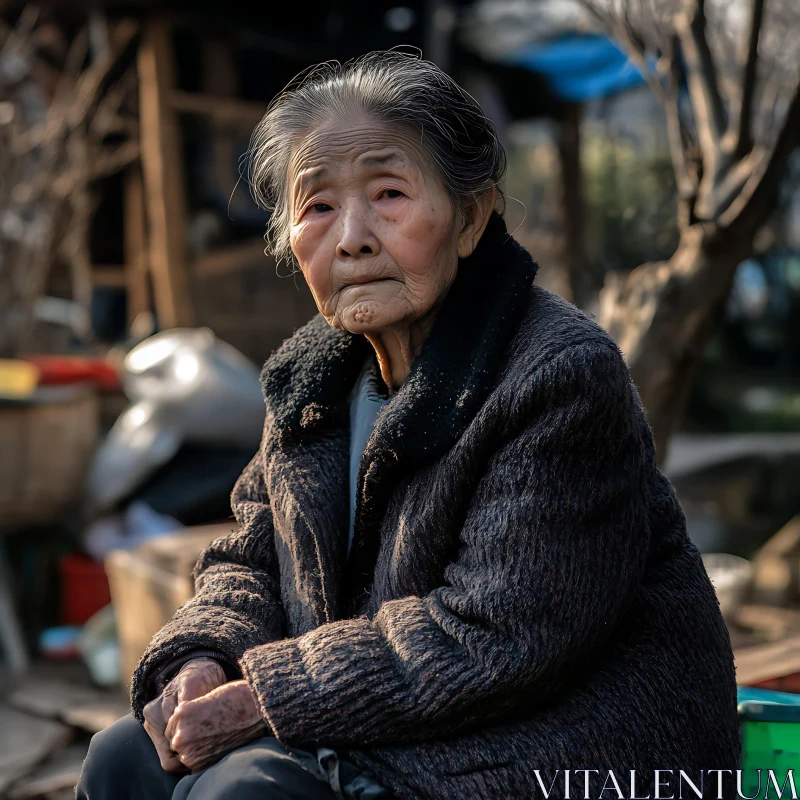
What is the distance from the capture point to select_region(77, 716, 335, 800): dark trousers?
58.0 inches

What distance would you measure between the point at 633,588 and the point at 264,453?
2.61ft

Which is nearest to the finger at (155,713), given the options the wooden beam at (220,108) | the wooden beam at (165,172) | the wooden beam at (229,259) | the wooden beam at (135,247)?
the wooden beam at (165,172)

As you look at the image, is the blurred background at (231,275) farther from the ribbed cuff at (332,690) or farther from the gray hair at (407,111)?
the ribbed cuff at (332,690)

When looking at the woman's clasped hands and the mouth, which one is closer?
the woman's clasped hands

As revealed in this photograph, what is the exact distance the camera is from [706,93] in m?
3.13

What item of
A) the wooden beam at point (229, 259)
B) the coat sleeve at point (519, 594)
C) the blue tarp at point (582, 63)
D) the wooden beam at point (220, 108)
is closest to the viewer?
the coat sleeve at point (519, 594)

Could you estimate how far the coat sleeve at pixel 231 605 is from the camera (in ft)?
5.69

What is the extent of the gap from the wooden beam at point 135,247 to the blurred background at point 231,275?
0.03 m

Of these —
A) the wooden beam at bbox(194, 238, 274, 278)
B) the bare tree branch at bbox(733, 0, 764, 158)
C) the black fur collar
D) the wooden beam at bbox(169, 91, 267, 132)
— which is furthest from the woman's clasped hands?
the wooden beam at bbox(169, 91, 267, 132)

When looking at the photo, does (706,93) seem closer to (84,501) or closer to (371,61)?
(371,61)

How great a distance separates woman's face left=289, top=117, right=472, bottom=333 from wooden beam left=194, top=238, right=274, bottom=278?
4.79 metres

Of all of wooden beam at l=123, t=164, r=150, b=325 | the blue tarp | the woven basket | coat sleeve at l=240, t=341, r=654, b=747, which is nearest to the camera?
coat sleeve at l=240, t=341, r=654, b=747

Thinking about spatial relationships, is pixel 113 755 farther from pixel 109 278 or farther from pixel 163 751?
pixel 109 278

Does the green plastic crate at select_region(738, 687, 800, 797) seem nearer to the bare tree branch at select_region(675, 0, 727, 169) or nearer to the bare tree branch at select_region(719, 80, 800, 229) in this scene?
the bare tree branch at select_region(719, 80, 800, 229)
